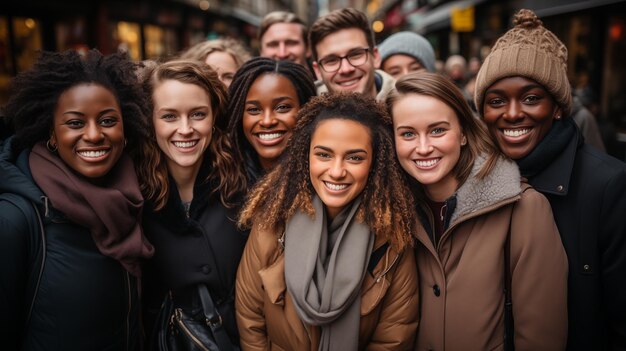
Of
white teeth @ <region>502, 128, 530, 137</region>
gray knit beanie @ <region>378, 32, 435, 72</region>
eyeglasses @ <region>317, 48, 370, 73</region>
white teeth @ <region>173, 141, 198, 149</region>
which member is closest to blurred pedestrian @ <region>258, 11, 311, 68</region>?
gray knit beanie @ <region>378, 32, 435, 72</region>

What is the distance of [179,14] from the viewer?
65.9 feet

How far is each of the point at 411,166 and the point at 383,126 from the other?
0.30 metres

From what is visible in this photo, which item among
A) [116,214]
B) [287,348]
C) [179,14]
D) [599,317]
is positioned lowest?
[287,348]

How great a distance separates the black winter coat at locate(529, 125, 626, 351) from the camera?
228 cm

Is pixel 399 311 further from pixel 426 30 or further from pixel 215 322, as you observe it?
pixel 426 30

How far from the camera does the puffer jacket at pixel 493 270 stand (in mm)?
2211

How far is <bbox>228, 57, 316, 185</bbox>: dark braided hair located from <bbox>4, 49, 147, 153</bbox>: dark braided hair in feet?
2.38

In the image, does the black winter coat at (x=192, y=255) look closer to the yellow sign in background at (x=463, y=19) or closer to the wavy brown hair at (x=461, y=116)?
the wavy brown hair at (x=461, y=116)

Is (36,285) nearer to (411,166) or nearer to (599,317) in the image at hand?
(411,166)

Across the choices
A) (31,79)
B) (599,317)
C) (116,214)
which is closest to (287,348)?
(116,214)

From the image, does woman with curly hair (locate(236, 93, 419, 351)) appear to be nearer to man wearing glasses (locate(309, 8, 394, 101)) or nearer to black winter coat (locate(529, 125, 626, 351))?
black winter coat (locate(529, 125, 626, 351))

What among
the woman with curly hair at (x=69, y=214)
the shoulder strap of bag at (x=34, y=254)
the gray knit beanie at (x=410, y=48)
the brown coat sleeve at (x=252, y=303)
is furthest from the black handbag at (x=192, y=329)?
the gray knit beanie at (x=410, y=48)

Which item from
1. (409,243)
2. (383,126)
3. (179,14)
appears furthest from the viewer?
(179,14)

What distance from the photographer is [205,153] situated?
3.08m
